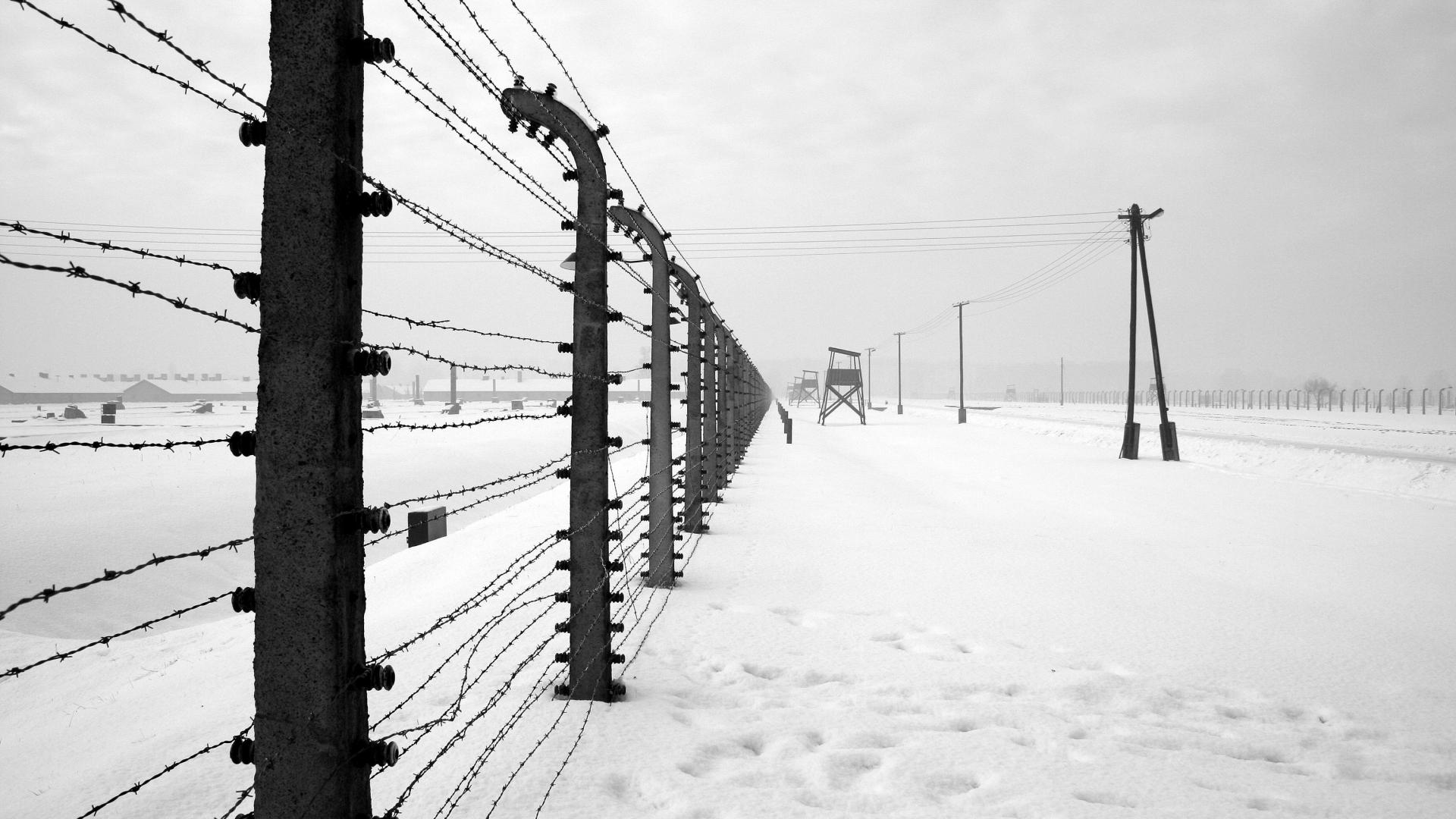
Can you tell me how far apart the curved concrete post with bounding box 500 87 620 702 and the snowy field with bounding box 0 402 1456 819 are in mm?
208

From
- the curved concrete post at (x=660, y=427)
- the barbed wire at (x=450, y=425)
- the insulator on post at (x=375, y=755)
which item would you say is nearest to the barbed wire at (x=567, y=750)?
the insulator on post at (x=375, y=755)

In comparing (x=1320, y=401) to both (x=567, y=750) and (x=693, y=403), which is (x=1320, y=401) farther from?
(x=567, y=750)

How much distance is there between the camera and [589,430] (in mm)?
3729

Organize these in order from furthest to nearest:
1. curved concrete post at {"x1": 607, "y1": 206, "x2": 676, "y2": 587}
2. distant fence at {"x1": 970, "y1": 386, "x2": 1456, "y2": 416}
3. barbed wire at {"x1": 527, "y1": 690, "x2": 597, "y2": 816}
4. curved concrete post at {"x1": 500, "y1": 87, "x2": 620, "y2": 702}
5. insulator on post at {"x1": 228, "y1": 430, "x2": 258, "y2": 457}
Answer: distant fence at {"x1": 970, "y1": 386, "x2": 1456, "y2": 416} → curved concrete post at {"x1": 607, "y1": 206, "x2": 676, "y2": 587} → curved concrete post at {"x1": 500, "y1": 87, "x2": 620, "y2": 702} → barbed wire at {"x1": 527, "y1": 690, "x2": 597, "y2": 816} → insulator on post at {"x1": 228, "y1": 430, "x2": 258, "y2": 457}

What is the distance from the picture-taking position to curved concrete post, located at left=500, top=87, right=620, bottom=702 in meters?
3.74

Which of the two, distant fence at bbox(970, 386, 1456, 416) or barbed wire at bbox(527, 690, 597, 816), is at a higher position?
distant fence at bbox(970, 386, 1456, 416)

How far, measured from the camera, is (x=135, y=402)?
10625 centimetres

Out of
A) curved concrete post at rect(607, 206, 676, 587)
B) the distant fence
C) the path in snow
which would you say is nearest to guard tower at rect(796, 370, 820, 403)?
the distant fence

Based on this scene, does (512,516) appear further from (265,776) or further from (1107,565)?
(265,776)

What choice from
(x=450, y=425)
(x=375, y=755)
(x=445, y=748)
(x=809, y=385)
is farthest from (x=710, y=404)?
(x=809, y=385)

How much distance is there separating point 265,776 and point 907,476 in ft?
43.5

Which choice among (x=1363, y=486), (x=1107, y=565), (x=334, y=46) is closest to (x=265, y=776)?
(x=334, y=46)

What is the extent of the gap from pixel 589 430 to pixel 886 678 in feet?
6.59

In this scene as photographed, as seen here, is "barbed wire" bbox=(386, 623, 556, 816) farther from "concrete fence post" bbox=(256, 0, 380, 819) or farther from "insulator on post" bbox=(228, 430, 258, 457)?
"insulator on post" bbox=(228, 430, 258, 457)
